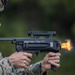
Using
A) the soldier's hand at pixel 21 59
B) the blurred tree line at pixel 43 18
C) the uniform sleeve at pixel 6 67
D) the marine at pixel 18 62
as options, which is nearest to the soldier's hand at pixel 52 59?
the marine at pixel 18 62

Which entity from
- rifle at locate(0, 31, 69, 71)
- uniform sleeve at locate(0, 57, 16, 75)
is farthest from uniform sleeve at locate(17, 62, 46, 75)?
uniform sleeve at locate(0, 57, 16, 75)

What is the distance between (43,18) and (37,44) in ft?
29.8

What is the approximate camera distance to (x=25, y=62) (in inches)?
395

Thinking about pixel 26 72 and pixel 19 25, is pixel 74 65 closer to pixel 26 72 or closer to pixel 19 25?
pixel 19 25

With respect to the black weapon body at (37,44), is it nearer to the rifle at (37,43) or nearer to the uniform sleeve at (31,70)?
the rifle at (37,43)

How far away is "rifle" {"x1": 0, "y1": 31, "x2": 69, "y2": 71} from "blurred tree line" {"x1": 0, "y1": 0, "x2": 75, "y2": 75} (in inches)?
303

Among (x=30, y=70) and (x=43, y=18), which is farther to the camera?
(x=43, y=18)

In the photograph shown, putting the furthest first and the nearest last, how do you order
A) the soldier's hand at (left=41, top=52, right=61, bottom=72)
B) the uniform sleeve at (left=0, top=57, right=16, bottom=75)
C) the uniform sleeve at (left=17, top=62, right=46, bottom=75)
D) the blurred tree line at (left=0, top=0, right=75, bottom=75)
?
the blurred tree line at (left=0, top=0, right=75, bottom=75) < the uniform sleeve at (left=17, top=62, right=46, bottom=75) < the soldier's hand at (left=41, top=52, right=61, bottom=72) < the uniform sleeve at (left=0, top=57, right=16, bottom=75)

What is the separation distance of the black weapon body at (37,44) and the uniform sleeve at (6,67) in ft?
0.59

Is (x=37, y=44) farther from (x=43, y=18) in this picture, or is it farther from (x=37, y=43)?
(x=43, y=18)

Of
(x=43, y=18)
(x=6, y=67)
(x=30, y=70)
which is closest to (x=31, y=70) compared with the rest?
(x=30, y=70)

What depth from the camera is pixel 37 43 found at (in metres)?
10.1

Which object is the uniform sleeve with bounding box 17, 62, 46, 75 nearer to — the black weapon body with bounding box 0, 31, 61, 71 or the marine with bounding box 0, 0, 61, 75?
the marine with bounding box 0, 0, 61, 75

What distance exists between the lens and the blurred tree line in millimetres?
18281
